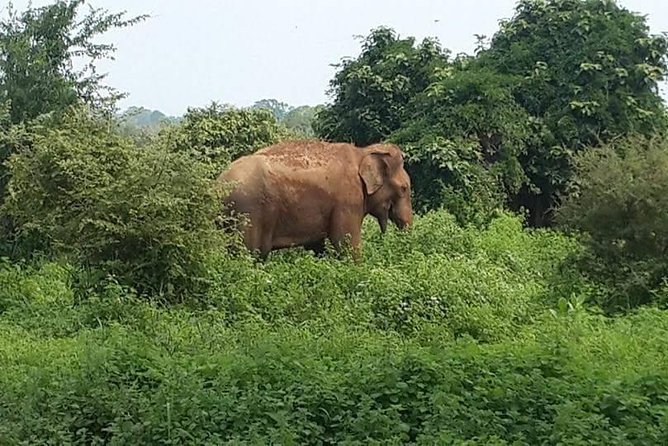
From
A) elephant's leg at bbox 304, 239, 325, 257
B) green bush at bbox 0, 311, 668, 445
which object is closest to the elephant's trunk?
elephant's leg at bbox 304, 239, 325, 257

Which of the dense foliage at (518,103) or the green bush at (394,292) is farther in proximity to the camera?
the dense foliage at (518,103)

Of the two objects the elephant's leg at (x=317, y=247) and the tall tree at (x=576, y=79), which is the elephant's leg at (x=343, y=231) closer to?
the elephant's leg at (x=317, y=247)

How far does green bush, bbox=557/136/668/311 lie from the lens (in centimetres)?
1015

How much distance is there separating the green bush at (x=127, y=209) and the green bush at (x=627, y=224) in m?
3.86

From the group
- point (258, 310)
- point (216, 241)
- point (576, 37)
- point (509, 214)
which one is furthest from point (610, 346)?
point (576, 37)

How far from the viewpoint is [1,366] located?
7.87 meters

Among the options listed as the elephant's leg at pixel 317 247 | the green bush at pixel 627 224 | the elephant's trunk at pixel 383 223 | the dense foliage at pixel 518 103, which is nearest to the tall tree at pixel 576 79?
the dense foliage at pixel 518 103

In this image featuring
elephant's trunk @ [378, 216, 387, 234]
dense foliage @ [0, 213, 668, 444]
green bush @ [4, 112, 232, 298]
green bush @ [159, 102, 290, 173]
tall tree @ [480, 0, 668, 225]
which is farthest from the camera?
tall tree @ [480, 0, 668, 225]

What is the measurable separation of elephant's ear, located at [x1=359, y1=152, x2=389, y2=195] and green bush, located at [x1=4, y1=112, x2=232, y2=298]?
11.7 feet

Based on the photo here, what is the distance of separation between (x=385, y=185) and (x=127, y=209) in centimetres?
520

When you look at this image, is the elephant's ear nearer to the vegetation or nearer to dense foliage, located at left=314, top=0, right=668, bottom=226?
the vegetation

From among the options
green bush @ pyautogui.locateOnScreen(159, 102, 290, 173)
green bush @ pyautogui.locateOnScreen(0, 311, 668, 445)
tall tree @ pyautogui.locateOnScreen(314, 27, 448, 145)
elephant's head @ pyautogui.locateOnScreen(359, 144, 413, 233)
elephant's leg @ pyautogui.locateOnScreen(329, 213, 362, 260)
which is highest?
tall tree @ pyautogui.locateOnScreen(314, 27, 448, 145)

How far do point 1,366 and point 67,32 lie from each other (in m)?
10.2

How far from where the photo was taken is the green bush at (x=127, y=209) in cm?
1028
